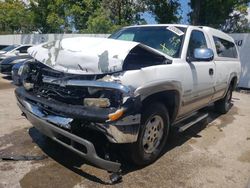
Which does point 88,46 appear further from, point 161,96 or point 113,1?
point 113,1

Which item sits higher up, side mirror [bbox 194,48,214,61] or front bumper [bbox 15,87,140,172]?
side mirror [bbox 194,48,214,61]

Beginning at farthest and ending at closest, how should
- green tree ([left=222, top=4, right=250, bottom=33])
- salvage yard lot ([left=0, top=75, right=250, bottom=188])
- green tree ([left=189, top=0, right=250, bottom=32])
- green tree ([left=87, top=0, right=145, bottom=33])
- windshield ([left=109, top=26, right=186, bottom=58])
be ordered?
green tree ([left=222, top=4, right=250, bottom=33]) → green tree ([left=87, top=0, right=145, bottom=33]) → green tree ([left=189, top=0, right=250, bottom=32]) → windshield ([left=109, top=26, right=186, bottom=58]) → salvage yard lot ([left=0, top=75, right=250, bottom=188])

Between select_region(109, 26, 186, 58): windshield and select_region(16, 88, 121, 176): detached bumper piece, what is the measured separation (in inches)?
77.8

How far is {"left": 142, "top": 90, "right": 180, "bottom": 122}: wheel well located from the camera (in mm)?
3847

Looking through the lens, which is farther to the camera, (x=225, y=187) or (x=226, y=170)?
(x=226, y=170)

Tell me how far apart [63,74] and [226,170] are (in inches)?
97.9

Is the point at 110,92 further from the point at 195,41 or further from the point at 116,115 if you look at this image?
the point at 195,41

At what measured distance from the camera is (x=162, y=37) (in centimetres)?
483

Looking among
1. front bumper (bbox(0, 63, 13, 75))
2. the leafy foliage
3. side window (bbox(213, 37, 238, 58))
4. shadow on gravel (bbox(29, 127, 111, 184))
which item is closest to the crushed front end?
shadow on gravel (bbox(29, 127, 111, 184))

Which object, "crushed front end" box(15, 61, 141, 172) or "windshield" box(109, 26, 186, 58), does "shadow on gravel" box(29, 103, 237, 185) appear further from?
"windshield" box(109, 26, 186, 58)

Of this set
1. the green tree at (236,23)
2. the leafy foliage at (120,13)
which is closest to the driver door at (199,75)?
the leafy foliage at (120,13)

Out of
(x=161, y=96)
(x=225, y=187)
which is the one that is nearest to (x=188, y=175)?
(x=225, y=187)

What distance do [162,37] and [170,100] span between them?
3.80 feet

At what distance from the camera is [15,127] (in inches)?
212
